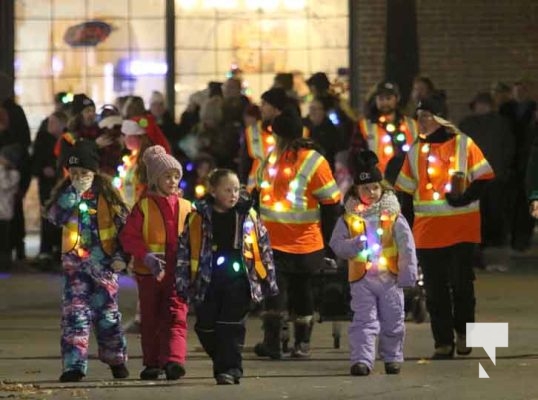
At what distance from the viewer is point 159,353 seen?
36.4 feet

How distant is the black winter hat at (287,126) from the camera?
12.3 metres

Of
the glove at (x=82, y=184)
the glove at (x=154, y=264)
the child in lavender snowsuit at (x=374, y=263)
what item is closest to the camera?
the glove at (x=154, y=264)

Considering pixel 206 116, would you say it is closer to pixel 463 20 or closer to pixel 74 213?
pixel 463 20

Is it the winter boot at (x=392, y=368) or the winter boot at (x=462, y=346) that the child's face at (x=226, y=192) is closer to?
the winter boot at (x=392, y=368)

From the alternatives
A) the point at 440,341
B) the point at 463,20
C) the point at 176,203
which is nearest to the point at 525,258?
the point at 463,20

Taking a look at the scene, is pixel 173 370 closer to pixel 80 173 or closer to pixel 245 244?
pixel 245 244

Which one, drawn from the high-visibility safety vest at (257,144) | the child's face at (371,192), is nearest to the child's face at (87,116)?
the high-visibility safety vest at (257,144)

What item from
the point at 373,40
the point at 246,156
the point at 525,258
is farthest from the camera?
the point at 373,40

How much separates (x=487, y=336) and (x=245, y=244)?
2927mm

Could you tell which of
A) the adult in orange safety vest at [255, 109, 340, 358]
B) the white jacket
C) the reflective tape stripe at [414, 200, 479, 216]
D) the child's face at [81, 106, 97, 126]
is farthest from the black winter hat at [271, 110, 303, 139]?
the white jacket

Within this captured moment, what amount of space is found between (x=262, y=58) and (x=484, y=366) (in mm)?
10300

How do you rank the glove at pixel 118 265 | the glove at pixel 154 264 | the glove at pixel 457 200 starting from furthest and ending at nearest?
the glove at pixel 457 200 < the glove at pixel 118 265 < the glove at pixel 154 264

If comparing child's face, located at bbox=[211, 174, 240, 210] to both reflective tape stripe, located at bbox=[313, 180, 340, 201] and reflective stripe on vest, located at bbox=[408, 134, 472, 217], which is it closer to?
reflective tape stripe, located at bbox=[313, 180, 340, 201]

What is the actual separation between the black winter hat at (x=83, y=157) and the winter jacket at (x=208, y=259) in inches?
31.1
